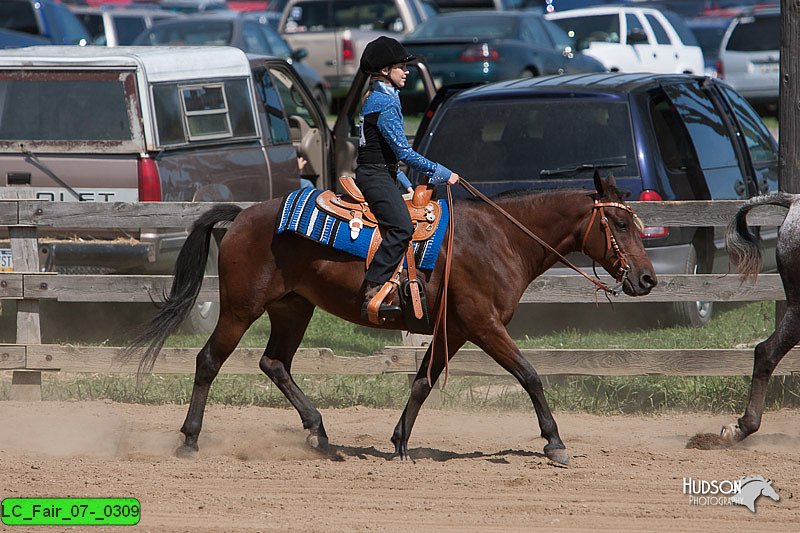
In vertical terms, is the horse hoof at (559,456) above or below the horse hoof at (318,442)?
above

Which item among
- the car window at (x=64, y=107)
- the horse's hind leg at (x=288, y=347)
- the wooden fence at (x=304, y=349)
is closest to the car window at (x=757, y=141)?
the wooden fence at (x=304, y=349)

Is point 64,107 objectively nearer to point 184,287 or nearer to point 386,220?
point 184,287

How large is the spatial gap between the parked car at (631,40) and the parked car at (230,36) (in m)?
5.35

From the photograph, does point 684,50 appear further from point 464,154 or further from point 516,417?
point 516,417

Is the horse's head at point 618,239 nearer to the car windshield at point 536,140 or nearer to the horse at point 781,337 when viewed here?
the horse at point 781,337

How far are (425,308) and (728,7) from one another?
32.9 m

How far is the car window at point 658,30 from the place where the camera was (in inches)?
891

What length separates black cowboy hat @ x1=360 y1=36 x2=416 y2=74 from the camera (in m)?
6.61

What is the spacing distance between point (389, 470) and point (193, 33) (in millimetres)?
16449

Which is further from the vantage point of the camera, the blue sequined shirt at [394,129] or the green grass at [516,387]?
the green grass at [516,387]

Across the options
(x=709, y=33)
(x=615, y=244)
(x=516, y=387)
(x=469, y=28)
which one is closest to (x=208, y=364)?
(x=615, y=244)

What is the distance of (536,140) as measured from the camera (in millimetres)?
9398

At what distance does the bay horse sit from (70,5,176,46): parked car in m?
18.9

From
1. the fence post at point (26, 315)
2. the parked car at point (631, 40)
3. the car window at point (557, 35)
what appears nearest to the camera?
the fence post at point (26, 315)
